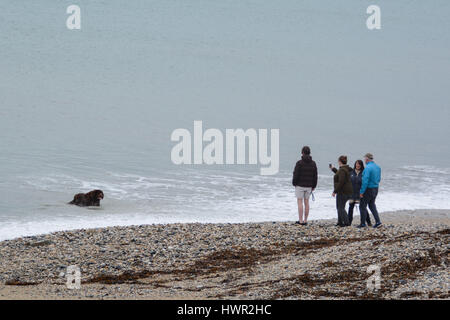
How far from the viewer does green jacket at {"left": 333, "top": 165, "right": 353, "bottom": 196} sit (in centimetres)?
1486

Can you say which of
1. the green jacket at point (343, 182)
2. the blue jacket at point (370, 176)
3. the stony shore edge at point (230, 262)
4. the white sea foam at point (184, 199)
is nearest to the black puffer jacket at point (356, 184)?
the green jacket at point (343, 182)

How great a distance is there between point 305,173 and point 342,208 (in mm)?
1264

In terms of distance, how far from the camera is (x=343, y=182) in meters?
14.9

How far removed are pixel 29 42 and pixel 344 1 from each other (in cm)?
8091

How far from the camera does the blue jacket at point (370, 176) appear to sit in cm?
1455

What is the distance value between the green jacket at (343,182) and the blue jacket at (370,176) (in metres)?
0.34

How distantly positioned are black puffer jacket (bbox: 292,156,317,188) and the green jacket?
52cm

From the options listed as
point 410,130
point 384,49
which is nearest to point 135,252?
point 410,130

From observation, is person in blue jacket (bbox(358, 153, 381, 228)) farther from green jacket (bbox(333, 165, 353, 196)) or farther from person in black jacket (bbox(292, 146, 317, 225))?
person in black jacket (bbox(292, 146, 317, 225))

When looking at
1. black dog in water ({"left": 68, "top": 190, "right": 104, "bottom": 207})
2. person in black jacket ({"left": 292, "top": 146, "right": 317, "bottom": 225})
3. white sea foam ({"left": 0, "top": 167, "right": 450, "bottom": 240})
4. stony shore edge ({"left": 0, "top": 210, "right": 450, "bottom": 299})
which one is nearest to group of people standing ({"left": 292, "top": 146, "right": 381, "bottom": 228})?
person in black jacket ({"left": 292, "top": 146, "right": 317, "bottom": 225})

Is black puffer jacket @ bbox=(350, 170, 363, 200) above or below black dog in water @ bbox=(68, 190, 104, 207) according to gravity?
above

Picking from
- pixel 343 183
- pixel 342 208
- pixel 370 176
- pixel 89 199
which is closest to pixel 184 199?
pixel 89 199

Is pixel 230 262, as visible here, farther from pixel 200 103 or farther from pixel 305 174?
pixel 200 103

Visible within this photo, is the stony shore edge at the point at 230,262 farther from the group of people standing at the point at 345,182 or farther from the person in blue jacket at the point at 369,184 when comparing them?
the group of people standing at the point at 345,182
